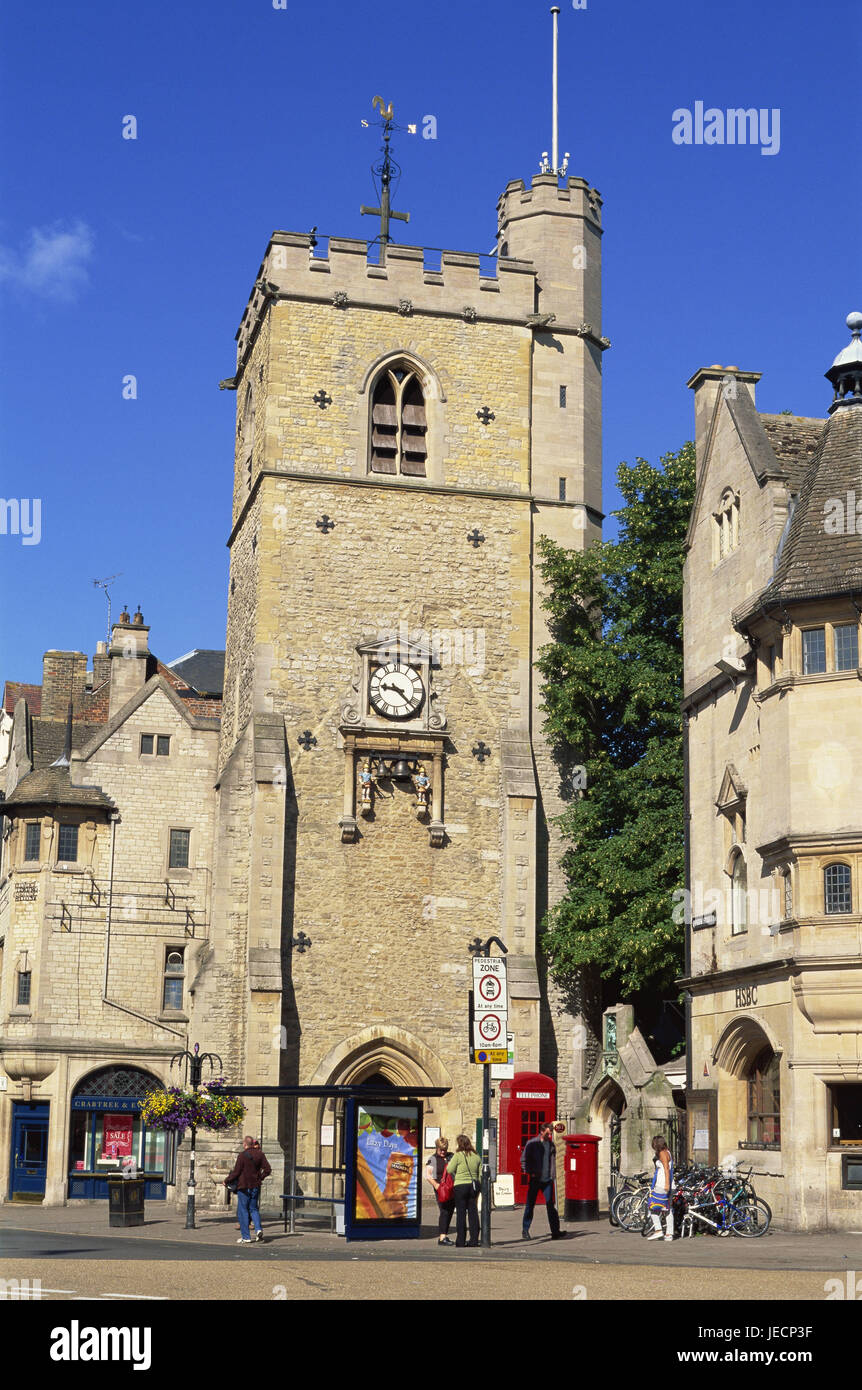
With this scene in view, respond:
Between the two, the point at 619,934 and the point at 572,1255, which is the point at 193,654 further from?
the point at 572,1255

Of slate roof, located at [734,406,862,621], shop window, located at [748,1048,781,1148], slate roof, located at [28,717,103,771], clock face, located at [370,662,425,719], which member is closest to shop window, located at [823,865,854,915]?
shop window, located at [748,1048,781,1148]

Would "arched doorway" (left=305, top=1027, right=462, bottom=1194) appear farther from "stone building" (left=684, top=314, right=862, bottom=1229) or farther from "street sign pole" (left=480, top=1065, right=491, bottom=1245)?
"street sign pole" (left=480, top=1065, right=491, bottom=1245)

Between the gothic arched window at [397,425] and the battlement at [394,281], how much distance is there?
1.51m

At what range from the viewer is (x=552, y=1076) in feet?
118

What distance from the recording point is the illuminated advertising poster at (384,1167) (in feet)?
73.2

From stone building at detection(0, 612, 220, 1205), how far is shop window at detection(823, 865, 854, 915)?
20.5m

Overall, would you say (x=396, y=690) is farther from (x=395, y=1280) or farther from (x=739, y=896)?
(x=395, y=1280)

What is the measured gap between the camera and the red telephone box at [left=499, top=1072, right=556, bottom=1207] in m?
32.6

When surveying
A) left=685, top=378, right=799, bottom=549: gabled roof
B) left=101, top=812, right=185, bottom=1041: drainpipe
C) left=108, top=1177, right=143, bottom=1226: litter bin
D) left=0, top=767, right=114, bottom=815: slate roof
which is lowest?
left=108, top=1177, right=143, bottom=1226: litter bin

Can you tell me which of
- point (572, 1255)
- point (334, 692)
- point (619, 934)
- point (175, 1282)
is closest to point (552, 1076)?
point (619, 934)

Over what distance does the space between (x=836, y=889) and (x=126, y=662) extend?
86.5 ft

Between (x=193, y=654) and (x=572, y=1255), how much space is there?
4097 centimetres

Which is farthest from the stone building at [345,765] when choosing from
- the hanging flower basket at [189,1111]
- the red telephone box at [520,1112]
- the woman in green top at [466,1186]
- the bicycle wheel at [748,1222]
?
the woman in green top at [466,1186]

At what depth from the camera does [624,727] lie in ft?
124
